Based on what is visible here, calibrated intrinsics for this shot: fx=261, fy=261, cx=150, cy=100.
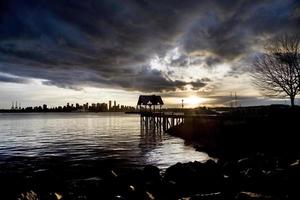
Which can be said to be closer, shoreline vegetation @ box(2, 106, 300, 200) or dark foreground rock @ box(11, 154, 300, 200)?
dark foreground rock @ box(11, 154, 300, 200)

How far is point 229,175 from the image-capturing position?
11.9m

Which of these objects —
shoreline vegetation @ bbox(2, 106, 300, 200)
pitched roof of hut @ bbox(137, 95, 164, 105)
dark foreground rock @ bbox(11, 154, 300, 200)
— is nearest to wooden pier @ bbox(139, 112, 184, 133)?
pitched roof of hut @ bbox(137, 95, 164, 105)

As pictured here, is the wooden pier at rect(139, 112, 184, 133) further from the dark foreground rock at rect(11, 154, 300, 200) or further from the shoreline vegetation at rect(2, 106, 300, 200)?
the dark foreground rock at rect(11, 154, 300, 200)

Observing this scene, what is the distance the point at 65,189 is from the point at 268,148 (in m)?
17.5

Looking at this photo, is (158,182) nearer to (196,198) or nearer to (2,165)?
(196,198)

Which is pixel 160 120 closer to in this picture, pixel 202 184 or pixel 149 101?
pixel 149 101

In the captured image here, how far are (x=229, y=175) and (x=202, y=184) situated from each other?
1314 mm

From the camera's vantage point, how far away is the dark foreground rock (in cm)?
771

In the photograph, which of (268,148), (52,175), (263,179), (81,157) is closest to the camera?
(263,179)

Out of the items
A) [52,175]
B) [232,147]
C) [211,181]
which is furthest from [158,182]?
[232,147]

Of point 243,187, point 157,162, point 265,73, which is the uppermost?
point 265,73

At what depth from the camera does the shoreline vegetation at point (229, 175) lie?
8266 millimetres

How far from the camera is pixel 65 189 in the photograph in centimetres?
1308

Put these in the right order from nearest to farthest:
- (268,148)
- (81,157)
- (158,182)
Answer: (158,182) < (268,148) < (81,157)
